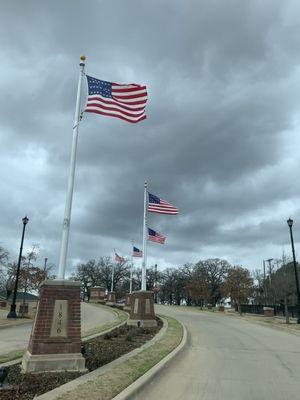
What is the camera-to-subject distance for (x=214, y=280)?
114m

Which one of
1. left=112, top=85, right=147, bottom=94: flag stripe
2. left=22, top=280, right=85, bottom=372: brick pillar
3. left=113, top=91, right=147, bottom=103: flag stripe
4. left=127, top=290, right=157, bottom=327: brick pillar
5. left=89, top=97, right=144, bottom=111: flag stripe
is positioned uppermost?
left=112, top=85, right=147, bottom=94: flag stripe

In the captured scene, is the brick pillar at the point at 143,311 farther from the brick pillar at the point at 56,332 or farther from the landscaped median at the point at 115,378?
the brick pillar at the point at 56,332

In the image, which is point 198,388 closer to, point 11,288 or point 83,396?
point 83,396

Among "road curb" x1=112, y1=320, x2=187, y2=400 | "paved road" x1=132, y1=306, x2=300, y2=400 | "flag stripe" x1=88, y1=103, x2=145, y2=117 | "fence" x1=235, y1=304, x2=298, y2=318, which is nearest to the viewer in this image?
"road curb" x1=112, y1=320, x2=187, y2=400

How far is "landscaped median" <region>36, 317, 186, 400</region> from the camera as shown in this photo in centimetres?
738

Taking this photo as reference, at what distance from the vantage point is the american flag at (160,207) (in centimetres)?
2548

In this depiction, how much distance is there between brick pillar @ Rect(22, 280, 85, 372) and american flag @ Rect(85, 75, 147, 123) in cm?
498

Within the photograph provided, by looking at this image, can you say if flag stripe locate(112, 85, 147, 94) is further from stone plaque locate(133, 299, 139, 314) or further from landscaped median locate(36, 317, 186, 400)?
stone plaque locate(133, 299, 139, 314)

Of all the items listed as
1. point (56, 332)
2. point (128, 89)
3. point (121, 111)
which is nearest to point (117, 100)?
point (121, 111)

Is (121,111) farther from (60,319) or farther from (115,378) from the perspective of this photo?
(115,378)

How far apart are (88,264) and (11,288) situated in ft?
201

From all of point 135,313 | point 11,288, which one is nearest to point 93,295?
point 11,288

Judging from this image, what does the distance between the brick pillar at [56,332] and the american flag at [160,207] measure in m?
15.2

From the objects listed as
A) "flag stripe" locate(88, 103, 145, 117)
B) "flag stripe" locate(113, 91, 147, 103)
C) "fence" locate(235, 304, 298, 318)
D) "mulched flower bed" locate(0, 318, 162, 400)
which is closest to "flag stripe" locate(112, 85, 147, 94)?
"flag stripe" locate(113, 91, 147, 103)
